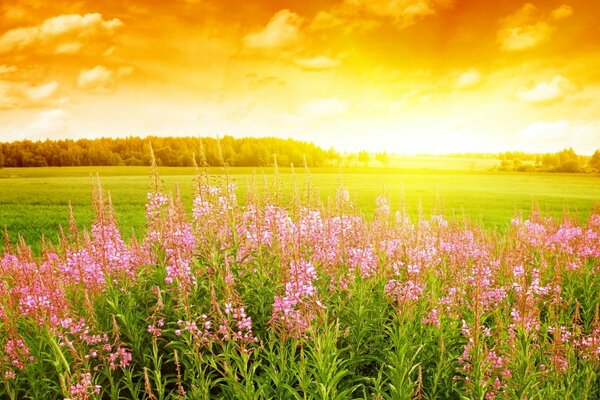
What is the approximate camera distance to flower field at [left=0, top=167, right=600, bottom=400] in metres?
4.00

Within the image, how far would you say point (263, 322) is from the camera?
196 inches

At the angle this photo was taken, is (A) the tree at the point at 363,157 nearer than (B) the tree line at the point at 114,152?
No

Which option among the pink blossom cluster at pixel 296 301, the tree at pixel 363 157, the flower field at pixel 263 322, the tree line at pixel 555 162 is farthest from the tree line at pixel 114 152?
the pink blossom cluster at pixel 296 301

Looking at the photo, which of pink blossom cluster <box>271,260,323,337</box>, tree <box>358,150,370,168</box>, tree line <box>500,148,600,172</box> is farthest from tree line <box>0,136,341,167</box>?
pink blossom cluster <box>271,260,323,337</box>

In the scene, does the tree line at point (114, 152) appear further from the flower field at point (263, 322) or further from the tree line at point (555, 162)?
the flower field at point (263, 322)

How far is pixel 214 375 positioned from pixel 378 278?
111 inches

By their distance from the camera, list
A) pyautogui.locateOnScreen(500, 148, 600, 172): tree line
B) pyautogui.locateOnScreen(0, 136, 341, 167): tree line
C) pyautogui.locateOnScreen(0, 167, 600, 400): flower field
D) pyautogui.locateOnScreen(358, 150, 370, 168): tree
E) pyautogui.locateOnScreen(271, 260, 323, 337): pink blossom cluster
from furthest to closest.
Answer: pyautogui.locateOnScreen(358, 150, 370, 168): tree → pyautogui.locateOnScreen(500, 148, 600, 172): tree line → pyautogui.locateOnScreen(0, 136, 341, 167): tree line → pyautogui.locateOnScreen(0, 167, 600, 400): flower field → pyautogui.locateOnScreen(271, 260, 323, 337): pink blossom cluster

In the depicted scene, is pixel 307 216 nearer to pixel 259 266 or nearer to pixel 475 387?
pixel 259 266

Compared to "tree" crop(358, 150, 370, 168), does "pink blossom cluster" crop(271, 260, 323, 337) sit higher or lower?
lower

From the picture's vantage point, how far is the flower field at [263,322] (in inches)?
157

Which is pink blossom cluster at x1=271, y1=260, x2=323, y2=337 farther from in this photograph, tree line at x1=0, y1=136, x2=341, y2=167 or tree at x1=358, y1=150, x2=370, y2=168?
tree at x1=358, y1=150, x2=370, y2=168

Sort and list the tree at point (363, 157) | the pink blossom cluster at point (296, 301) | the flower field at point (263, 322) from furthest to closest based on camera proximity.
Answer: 1. the tree at point (363, 157)
2. the flower field at point (263, 322)
3. the pink blossom cluster at point (296, 301)

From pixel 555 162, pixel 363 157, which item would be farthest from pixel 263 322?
pixel 363 157

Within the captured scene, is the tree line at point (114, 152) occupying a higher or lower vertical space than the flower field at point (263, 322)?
higher
